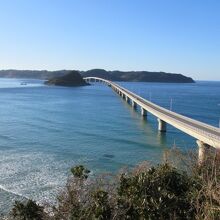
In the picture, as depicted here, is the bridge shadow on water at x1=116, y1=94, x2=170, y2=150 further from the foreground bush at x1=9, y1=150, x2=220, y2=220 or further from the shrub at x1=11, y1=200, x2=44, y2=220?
the shrub at x1=11, y1=200, x2=44, y2=220

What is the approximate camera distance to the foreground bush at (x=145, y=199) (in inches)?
709

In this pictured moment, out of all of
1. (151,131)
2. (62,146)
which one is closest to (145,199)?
(62,146)

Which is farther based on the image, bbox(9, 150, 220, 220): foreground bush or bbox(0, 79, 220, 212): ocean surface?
bbox(0, 79, 220, 212): ocean surface

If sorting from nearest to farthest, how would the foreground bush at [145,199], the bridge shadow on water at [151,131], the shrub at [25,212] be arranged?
the foreground bush at [145,199] < the shrub at [25,212] < the bridge shadow on water at [151,131]

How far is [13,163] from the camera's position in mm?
43375

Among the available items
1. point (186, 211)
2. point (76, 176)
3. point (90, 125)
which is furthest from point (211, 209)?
point (90, 125)

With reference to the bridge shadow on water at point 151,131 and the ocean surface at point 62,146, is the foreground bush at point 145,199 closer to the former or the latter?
the ocean surface at point 62,146

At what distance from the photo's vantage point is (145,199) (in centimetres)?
1822

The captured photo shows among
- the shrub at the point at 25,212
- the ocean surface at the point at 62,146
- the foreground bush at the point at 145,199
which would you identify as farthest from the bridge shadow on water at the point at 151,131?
the shrub at the point at 25,212

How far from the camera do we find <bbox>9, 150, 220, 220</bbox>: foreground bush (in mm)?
18016

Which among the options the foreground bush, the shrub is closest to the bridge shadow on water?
the foreground bush

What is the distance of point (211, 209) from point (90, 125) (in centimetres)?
6004

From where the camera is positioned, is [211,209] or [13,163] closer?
[211,209]

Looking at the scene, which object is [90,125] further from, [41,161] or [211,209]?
[211,209]
